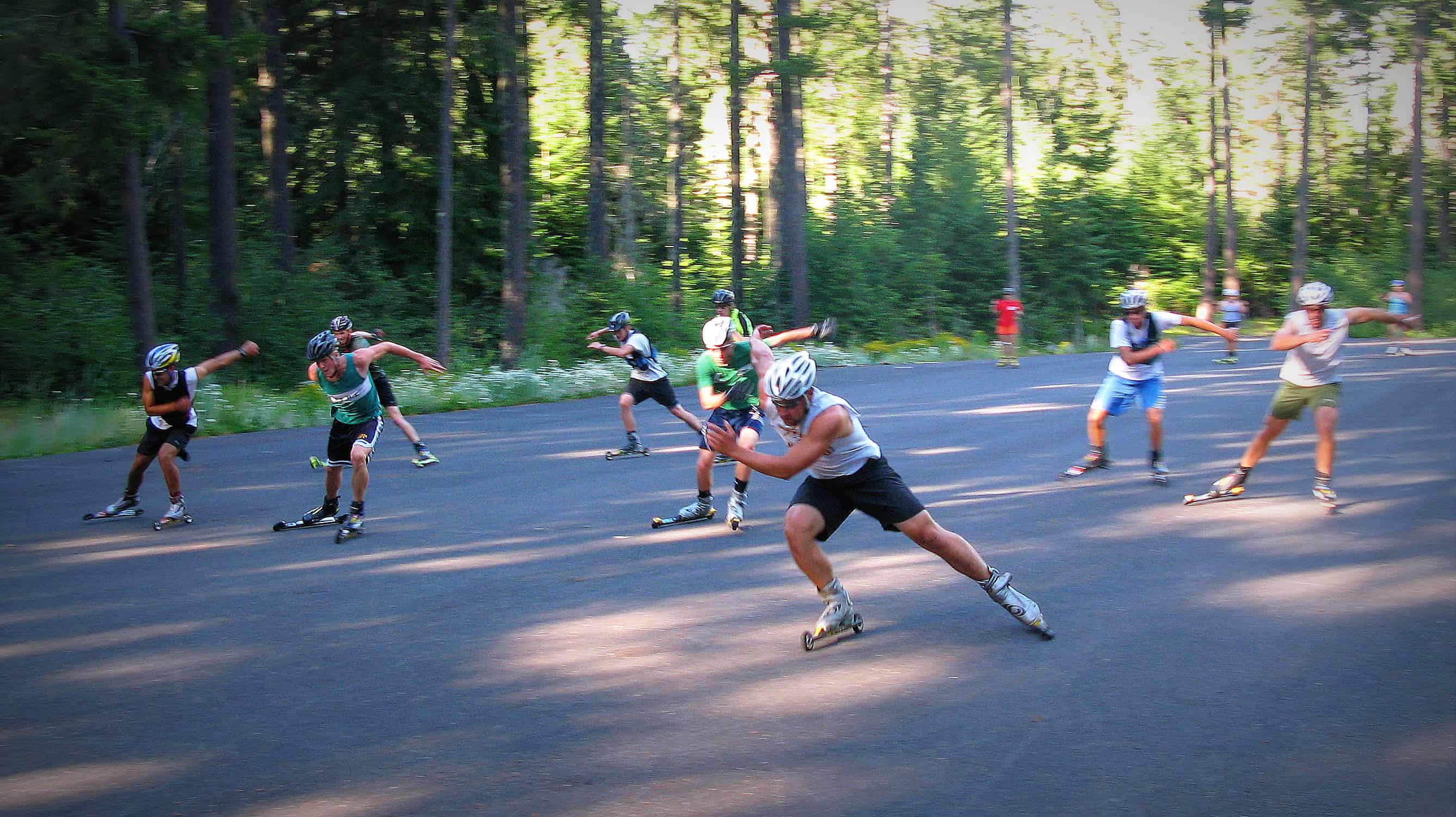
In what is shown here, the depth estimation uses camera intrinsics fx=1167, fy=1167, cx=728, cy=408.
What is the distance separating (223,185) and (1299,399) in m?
21.6

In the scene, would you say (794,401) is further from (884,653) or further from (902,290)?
(902,290)

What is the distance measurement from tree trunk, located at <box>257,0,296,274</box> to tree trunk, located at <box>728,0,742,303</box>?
12596 mm

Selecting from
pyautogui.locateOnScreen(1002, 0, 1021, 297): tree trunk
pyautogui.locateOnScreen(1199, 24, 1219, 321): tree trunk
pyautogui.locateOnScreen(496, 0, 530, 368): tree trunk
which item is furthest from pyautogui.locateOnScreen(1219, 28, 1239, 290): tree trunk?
pyautogui.locateOnScreen(496, 0, 530, 368): tree trunk

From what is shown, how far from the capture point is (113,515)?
443 inches

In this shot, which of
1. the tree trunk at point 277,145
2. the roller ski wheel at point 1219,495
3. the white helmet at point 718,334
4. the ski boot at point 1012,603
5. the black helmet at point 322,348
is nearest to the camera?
the ski boot at point 1012,603

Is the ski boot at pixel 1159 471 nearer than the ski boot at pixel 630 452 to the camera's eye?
Yes

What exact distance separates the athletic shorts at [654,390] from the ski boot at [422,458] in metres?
2.58

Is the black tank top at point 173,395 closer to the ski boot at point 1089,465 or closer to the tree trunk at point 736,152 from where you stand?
the ski boot at point 1089,465

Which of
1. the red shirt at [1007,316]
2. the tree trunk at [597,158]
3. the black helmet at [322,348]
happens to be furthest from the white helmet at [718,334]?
the tree trunk at [597,158]

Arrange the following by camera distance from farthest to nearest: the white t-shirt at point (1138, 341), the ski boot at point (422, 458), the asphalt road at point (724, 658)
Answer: the ski boot at point (422, 458)
the white t-shirt at point (1138, 341)
the asphalt road at point (724, 658)

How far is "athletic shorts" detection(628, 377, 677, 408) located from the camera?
576 inches

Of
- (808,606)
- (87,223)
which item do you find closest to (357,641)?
(808,606)

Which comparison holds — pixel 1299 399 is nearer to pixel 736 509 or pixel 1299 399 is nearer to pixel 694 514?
pixel 736 509

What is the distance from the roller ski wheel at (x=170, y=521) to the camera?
10.7 meters
